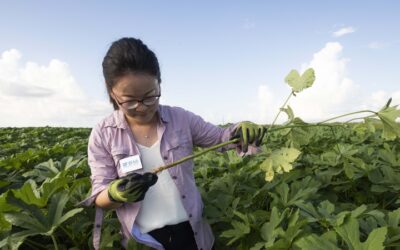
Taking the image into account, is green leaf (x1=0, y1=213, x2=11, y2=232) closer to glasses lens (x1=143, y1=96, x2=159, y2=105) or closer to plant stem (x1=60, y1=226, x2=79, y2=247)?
plant stem (x1=60, y1=226, x2=79, y2=247)

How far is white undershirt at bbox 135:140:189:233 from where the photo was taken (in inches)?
85.7

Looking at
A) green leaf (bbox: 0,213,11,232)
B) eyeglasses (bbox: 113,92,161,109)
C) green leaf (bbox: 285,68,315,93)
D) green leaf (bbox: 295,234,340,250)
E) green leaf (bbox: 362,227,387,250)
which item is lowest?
green leaf (bbox: 0,213,11,232)

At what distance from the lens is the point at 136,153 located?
2191mm

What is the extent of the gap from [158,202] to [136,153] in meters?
0.28

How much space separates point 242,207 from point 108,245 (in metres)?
0.79

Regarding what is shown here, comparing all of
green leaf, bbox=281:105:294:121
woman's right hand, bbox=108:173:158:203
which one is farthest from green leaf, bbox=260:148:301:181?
woman's right hand, bbox=108:173:158:203

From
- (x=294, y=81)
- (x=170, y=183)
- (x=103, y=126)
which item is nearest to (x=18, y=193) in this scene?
(x=103, y=126)

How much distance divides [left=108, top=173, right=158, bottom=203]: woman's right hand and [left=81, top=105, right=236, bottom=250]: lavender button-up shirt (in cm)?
22

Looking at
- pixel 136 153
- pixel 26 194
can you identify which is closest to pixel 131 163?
pixel 136 153

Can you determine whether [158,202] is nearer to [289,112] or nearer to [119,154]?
[119,154]

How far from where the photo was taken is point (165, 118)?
7.45ft

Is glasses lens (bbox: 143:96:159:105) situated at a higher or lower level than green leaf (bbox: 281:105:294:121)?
higher

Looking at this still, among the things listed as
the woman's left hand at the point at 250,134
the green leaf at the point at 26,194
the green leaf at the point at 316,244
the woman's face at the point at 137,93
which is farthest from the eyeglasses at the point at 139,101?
the green leaf at the point at 316,244

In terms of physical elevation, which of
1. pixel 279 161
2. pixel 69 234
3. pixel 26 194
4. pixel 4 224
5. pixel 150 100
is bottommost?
pixel 69 234
